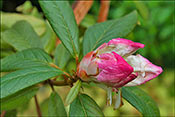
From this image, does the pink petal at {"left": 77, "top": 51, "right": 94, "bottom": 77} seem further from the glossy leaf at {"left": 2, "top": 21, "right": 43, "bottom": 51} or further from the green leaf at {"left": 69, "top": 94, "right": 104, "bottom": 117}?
the glossy leaf at {"left": 2, "top": 21, "right": 43, "bottom": 51}

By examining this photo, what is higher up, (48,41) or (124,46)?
(124,46)

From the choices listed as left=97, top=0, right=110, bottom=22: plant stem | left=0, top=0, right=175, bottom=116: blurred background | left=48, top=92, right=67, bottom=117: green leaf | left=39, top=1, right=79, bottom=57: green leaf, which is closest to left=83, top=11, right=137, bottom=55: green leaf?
left=39, top=1, right=79, bottom=57: green leaf

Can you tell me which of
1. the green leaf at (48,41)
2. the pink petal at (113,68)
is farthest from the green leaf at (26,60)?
the green leaf at (48,41)

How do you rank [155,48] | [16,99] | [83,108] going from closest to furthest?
[83,108]
[16,99]
[155,48]

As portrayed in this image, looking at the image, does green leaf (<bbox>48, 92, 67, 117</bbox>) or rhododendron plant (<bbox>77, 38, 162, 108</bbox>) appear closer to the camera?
rhododendron plant (<bbox>77, 38, 162, 108</bbox>)

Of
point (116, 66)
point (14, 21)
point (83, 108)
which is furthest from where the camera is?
point (14, 21)

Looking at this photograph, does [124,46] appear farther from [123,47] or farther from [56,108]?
[56,108]

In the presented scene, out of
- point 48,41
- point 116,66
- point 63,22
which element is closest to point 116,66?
point 116,66

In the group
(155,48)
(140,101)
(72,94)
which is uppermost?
(72,94)
